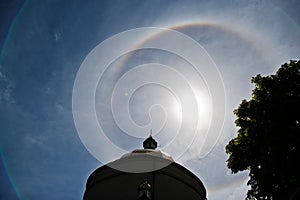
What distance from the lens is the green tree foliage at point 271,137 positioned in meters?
11.9

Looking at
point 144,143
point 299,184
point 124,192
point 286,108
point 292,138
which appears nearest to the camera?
point 299,184

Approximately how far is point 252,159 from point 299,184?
2.68 metres

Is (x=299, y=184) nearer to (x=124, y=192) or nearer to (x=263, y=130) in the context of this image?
(x=263, y=130)

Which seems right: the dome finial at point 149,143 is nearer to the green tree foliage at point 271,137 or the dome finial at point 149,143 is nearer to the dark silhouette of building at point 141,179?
the dark silhouette of building at point 141,179

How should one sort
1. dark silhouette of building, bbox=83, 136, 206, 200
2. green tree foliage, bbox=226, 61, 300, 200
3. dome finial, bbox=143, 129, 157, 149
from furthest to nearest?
dome finial, bbox=143, 129, 157, 149 < dark silhouette of building, bbox=83, 136, 206, 200 < green tree foliage, bbox=226, 61, 300, 200

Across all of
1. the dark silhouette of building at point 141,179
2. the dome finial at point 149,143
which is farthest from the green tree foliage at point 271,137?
the dome finial at point 149,143

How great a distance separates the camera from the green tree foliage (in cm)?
1194

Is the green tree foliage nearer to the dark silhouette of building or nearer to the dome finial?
the dark silhouette of building

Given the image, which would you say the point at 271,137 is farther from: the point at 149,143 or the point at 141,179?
the point at 149,143

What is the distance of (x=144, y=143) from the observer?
2409 centimetres

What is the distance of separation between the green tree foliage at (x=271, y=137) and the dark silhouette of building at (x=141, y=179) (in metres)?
4.74

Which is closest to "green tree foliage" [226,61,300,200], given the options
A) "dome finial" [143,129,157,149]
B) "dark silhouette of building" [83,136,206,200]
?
"dark silhouette of building" [83,136,206,200]

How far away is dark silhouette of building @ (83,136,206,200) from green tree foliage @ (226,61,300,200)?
186 inches

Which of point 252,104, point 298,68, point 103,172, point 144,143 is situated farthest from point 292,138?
point 144,143
